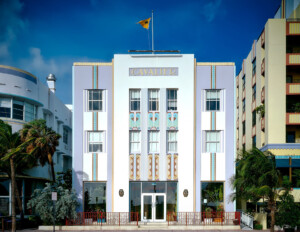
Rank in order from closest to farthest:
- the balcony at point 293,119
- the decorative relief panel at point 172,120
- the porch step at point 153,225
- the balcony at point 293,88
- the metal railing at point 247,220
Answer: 1. the porch step at point 153,225
2. the metal railing at point 247,220
3. the decorative relief panel at point 172,120
4. the balcony at point 293,119
5. the balcony at point 293,88

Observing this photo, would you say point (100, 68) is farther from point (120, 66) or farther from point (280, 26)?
point (280, 26)

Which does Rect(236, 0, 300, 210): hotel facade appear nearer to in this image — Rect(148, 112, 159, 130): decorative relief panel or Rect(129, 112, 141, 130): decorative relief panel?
Rect(148, 112, 159, 130): decorative relief panel

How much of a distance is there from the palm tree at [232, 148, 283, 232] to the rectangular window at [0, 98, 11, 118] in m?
20.0

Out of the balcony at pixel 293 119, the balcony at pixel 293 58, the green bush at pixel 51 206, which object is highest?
the balcony at pixel 293 58

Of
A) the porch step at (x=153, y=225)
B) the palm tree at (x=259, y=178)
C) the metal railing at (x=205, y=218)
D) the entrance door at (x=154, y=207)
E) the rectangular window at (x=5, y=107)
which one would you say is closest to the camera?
the palm tree at (x=259, y=178)

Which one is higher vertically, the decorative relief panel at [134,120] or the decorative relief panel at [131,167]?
Answer: the decorative relief panel at [134,120]

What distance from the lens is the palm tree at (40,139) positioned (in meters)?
31.3

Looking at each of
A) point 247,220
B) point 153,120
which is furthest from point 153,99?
point 247,220

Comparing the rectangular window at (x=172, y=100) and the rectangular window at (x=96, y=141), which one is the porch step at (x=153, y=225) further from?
the rectangular window at (x=172, y=100)

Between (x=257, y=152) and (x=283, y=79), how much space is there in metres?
13.4

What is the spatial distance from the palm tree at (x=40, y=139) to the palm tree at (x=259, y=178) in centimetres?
1524

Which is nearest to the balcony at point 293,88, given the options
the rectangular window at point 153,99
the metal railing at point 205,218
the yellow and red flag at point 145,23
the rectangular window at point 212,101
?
the rectangular window at point 212,101

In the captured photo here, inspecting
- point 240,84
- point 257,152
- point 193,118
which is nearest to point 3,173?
point 193,118

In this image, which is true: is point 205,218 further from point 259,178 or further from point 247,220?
point 259,178
